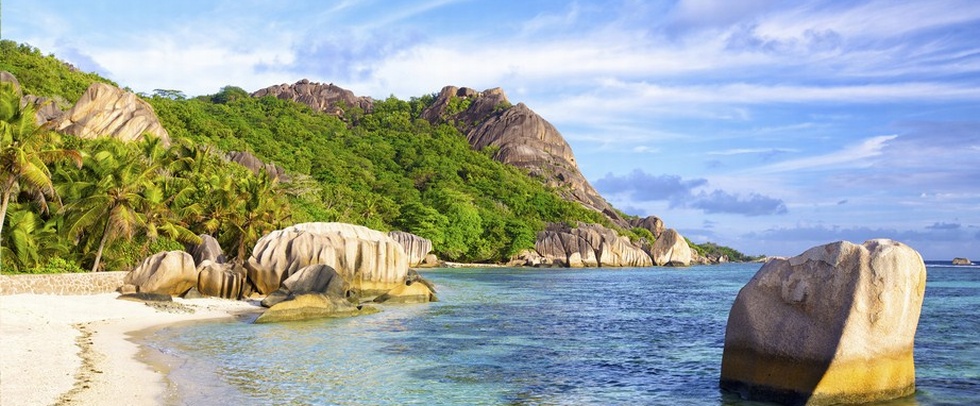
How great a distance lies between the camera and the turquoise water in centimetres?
1234

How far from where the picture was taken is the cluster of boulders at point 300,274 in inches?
1013

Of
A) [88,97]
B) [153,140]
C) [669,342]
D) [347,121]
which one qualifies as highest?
[347,121]

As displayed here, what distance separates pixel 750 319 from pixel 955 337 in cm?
1313

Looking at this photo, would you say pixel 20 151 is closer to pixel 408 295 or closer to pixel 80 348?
pixel 80 348

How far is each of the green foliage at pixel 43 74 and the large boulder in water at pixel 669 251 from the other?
9140 cm

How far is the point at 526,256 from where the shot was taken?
99.4 m

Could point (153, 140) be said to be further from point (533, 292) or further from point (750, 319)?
point (750, 319)

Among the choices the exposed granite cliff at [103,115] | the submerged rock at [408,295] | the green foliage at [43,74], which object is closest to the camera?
the submerged rock at [408,295]

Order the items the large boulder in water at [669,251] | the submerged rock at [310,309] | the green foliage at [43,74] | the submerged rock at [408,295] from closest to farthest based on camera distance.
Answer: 1. the submerged rock at [310,309]
2. the submerged rock at [408,295]
3. the green foliage at [43,74]
4. the large boulder in water at [669,251]

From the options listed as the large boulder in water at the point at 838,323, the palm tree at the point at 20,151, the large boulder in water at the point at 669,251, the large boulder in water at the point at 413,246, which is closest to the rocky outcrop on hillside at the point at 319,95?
the large boulder in water at the point at 669,251

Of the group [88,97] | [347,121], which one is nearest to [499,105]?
[347,121]

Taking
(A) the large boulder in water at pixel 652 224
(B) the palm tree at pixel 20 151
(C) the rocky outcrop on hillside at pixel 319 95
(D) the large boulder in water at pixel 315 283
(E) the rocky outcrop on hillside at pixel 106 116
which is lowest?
(D) the large boulder in water at pixel 315 283

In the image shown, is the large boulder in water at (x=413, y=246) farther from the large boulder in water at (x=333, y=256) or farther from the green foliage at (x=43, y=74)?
the large boulder in water at (x=333, y=256)

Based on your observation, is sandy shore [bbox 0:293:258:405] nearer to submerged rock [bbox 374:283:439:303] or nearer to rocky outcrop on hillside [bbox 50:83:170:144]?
submerged rock [bbox 374:283:439:303]
